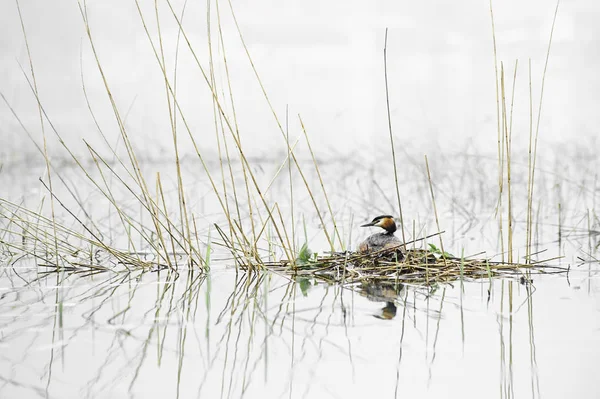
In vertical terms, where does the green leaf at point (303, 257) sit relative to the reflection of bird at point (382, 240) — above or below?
below

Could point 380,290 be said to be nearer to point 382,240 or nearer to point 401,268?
point 401,268

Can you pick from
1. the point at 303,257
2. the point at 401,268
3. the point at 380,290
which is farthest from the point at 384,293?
the point at 303,257

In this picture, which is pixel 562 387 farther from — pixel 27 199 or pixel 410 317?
pixel 27 199

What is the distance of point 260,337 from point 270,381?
0.45 m

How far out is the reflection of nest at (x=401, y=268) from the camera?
134 inches

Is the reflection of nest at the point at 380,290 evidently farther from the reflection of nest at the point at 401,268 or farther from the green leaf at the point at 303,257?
the green leaf at the point at 303,257

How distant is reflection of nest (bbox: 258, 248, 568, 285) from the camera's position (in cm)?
339

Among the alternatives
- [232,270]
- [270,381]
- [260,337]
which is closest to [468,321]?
[260,337]

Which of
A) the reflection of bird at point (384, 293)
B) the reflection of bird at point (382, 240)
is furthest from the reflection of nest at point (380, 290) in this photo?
the reflection of bird at point (382, 240)

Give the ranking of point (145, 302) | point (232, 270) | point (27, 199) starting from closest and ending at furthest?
point (145, 302)
point (232, 270)
point (27, 199)

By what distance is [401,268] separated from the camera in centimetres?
349

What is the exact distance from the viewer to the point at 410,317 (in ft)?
8.43

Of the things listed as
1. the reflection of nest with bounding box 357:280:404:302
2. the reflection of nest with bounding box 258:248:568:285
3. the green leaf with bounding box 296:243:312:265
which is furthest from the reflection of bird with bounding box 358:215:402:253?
the reflection of nest with bounding box 357:280:404:302

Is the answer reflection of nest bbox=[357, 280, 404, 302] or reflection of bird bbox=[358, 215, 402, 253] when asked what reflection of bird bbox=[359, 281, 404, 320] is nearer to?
reflection of nest bbox=[357, 280, 404, 302]
